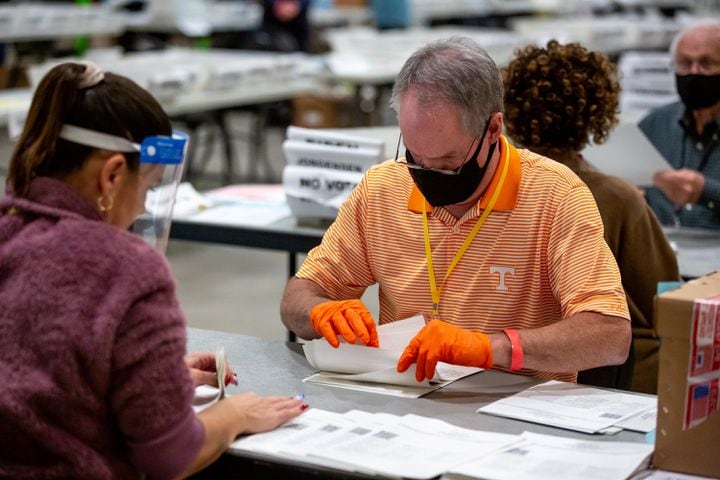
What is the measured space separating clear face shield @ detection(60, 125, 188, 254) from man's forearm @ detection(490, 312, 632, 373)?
67 cm

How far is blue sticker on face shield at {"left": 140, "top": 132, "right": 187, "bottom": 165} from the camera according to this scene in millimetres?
1688

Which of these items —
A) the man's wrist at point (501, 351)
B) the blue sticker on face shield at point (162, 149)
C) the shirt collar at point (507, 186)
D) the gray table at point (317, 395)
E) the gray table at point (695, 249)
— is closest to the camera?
the blue sticker on face shield at point (162, 149)

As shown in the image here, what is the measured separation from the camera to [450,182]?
229cm

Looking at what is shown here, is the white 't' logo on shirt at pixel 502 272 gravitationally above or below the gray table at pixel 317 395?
above

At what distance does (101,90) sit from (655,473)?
3.44 ft

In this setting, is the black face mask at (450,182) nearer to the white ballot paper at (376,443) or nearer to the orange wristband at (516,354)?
the orange wristband at (516,354)

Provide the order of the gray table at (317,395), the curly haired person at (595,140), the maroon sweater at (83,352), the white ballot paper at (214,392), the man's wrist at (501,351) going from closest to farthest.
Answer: the maroon sweater at (83,352) < the gray table at (317,395) < the white ballot paper at (214,392) < the man's wrist at (501,351) < the curly haired person at (595,140)

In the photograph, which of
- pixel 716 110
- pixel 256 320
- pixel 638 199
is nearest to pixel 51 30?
pixel 256 320

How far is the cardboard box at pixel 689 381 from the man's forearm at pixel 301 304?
2.64 ft

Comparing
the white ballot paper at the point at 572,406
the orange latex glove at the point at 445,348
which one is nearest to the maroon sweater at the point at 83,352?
the orange latex glove at the point at 445,348

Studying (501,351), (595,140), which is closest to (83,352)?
(501,351)

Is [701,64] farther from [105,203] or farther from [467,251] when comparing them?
[105,203]

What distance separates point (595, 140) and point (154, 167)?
148 cm

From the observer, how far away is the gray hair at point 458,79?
222cm
